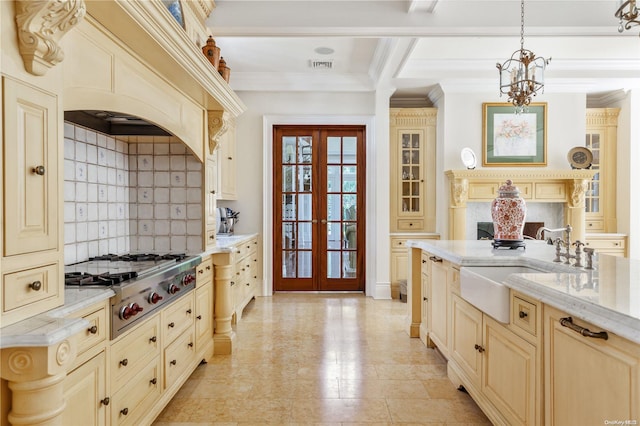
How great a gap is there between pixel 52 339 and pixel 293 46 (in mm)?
3920

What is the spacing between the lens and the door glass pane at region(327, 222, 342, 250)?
5691 millimetres

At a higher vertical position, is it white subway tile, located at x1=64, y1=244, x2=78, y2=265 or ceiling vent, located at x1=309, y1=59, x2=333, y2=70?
ceiling vent, located at x1=309, y1=59, x2=333, y2=70

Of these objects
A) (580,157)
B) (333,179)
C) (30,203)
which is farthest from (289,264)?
(30,203)

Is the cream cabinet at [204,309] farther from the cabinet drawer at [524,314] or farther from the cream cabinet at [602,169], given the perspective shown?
the cream cabinet at [602,169]

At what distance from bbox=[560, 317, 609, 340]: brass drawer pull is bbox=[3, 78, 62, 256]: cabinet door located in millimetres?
1775

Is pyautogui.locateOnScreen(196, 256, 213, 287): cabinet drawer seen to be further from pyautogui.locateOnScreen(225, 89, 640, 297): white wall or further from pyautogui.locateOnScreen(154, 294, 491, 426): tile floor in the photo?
pyautogui.locateOnScreen(225, 89, 640, 297): white wall

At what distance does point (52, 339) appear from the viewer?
112 cm

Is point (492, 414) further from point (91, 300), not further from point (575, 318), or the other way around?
point (91, 300)

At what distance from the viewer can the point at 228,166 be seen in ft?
16.2

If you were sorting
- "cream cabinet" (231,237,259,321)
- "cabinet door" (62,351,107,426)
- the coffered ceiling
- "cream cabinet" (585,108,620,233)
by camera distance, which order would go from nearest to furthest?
"cabinet door" (62,351,107,426), the coffered ceiling, "cream cabinet" (231,237,259,321), "cream cabinet" (585,108,620,233)

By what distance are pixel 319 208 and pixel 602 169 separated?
4.17m

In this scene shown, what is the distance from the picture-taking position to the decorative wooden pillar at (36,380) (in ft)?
3.67

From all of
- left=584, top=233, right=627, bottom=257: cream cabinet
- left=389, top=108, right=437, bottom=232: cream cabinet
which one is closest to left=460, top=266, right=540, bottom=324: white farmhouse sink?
left=389, top=108, right=437, bottom=232: cream cabinet

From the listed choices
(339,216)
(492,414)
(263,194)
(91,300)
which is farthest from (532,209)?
(91,300)
